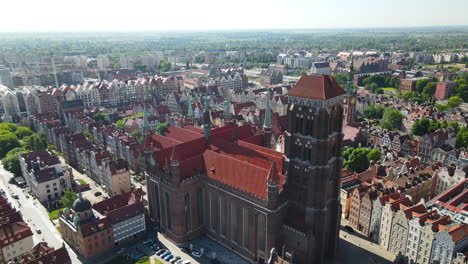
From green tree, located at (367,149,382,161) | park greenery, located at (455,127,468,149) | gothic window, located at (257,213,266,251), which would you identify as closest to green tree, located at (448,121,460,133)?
park greenery, located at (455,127,468,149)

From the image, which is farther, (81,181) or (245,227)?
(81,181)

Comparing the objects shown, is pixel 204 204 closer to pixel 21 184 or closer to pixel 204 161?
pixel 204 161

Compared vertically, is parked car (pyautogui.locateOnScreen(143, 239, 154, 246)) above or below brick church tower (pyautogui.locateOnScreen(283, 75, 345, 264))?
below

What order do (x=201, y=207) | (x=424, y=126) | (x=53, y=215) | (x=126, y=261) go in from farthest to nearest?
(x=424, y=126), (x=53, y=215), (x=201, y=207), (x=126, y=261)

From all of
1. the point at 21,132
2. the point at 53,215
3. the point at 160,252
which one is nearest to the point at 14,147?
the point at 21,132

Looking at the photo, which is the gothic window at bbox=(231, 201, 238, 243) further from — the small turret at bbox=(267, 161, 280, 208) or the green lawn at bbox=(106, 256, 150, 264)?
the green lawn at bbox=(106, 256, 150, 264)

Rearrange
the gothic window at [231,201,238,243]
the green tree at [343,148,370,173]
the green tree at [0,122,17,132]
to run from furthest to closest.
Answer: the green tree at [0,122,17,132] < the green tree at [343,148,370,173] < the gothic window at [231,201,238,243]

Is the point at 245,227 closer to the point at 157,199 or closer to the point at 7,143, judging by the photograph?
the point at 157,199
